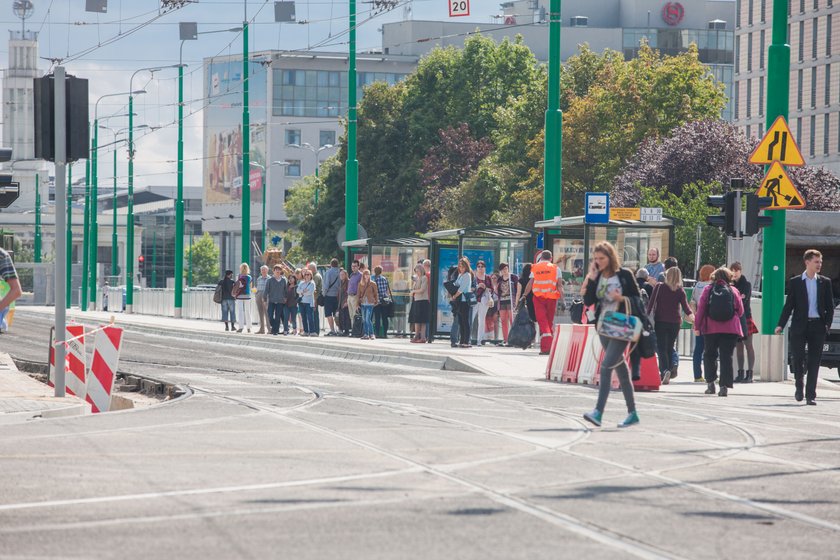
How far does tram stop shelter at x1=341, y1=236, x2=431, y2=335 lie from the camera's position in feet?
110

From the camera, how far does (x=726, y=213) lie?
21109 millimetres

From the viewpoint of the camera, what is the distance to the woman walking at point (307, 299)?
36.3 metres

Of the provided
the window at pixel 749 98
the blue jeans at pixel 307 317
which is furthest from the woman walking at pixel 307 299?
the window at pixel 749 98

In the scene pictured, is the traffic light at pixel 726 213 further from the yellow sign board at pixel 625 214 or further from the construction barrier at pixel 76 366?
the construction barrier at pixel 76 366

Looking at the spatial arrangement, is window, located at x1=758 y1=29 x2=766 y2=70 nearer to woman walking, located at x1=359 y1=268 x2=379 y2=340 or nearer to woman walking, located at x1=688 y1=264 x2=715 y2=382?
woman walking, located at x1=359 y1=268 x2=379 y2=340

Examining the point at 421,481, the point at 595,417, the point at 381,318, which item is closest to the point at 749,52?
the point at 381,318

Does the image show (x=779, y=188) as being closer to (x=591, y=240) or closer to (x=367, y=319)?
(x=591, y=240)

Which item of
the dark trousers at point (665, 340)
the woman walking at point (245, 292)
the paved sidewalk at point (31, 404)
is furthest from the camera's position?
the woman walking at point (245, 292)

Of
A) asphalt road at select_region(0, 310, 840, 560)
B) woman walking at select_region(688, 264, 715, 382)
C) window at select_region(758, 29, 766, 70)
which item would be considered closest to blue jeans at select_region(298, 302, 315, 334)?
woman walking at select_region(688, 264, 715, 382)

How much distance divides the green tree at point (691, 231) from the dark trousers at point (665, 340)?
25466 millimetres

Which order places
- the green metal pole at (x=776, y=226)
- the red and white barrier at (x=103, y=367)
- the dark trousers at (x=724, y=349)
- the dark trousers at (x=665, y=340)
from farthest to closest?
1. the green metal pole at (x=776, y=226)
2. the dark trousers at (x=665, y=340)
3. the dark trousers at (x=724, y=349)
4. the red and white barrier at (x=103, y=367)

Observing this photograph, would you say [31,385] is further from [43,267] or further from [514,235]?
[43,267]

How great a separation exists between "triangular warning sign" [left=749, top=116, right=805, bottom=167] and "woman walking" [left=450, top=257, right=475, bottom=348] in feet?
25.6

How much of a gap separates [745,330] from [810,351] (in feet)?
10.2
